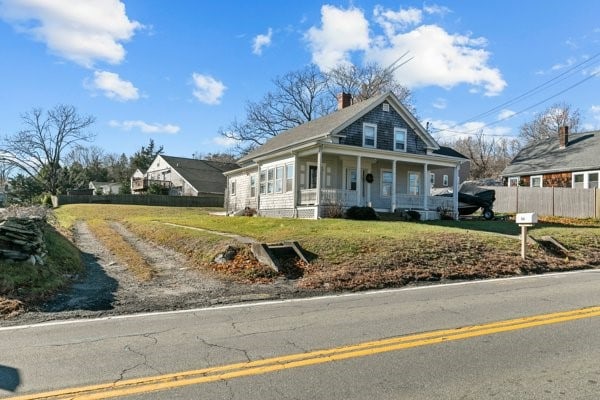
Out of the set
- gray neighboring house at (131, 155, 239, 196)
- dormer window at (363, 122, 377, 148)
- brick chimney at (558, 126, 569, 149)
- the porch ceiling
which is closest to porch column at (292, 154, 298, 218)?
the porch ceiling

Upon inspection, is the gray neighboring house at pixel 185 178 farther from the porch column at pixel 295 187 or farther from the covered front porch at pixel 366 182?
the porch column at pixel 295 187

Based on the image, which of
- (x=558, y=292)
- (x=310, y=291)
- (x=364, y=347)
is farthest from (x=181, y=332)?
(x=558, y=292)

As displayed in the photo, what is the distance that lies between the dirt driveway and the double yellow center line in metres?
3.33

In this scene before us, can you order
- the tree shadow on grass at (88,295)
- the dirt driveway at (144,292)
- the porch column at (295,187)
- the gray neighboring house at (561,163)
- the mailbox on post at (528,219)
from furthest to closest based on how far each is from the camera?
the gray neighboring house at (561,163)
the porch column at (295,187)
the mailbox on post at (528,219)
the tree shadow on grass at (88,295)
the dirt driveway at (144,292)

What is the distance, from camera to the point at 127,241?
17.3 m

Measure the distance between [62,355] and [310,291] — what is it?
4989mm

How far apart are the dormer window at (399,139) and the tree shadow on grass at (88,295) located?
1886 cm

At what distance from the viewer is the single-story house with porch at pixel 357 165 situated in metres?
23.4

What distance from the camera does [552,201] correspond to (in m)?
29.7

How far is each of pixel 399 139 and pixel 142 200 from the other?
96.1ft

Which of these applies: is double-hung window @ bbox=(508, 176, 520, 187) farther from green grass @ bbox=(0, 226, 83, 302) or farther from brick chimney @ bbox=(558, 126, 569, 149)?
green grass @ bbox=(0, 226, 83, 302)

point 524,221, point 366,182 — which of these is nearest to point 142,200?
point 366,182

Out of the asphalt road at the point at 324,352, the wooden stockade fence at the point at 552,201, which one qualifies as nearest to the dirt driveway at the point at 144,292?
the asphalt road at the point at 324,352

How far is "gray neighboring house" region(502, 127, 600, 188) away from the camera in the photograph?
3425cm
